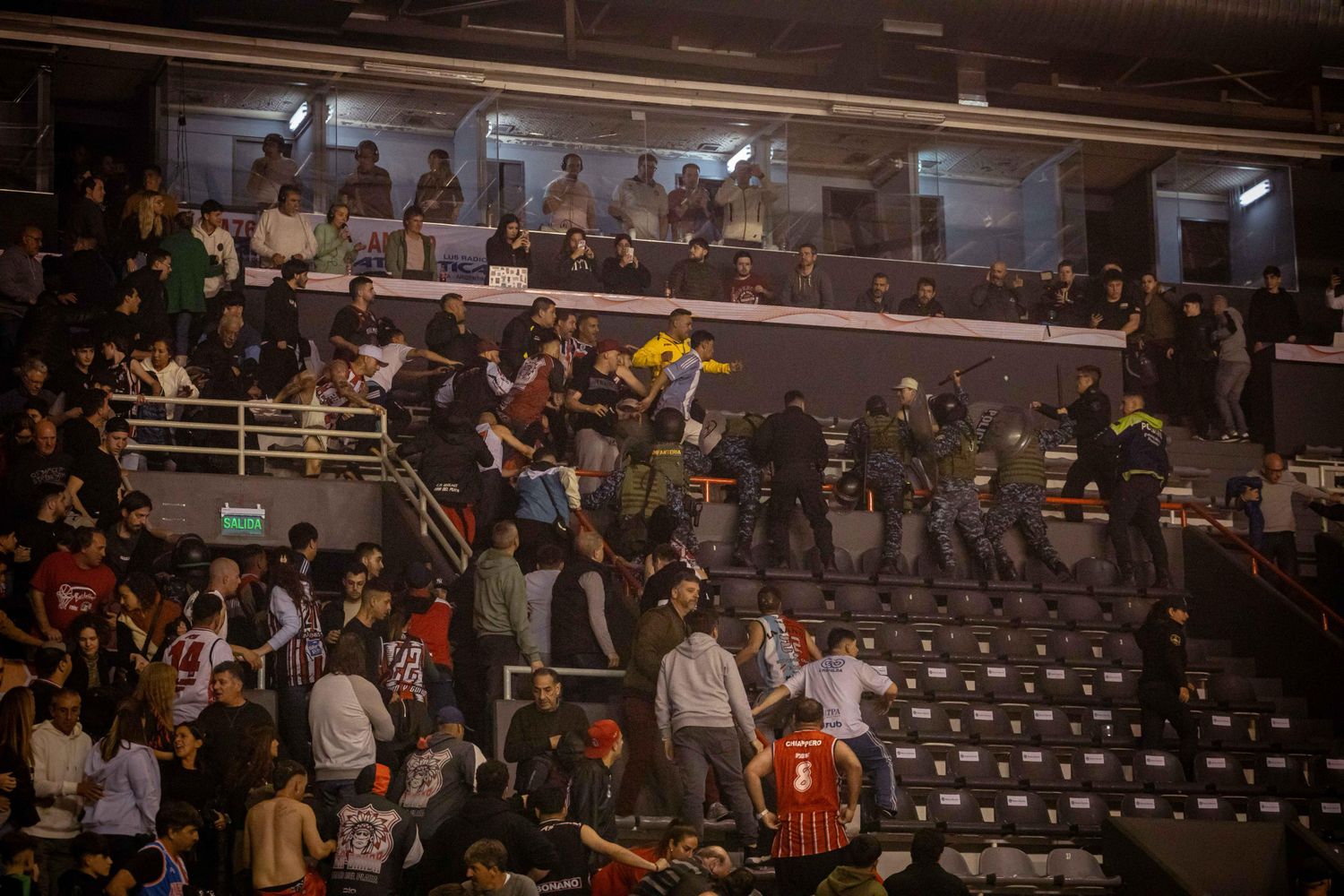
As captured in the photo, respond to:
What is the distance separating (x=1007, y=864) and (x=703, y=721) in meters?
2.47

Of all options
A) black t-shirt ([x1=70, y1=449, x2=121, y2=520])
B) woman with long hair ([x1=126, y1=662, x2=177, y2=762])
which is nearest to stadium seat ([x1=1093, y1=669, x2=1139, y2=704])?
woman with long hair ([x1=126, y1=662, x2=177, y2=762])

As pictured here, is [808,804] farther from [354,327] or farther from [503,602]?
[354,327]

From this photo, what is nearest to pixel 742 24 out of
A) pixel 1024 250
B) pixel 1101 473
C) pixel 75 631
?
pixel 1024 250

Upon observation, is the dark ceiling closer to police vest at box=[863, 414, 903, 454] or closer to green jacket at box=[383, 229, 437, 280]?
green jacket at box=[383, 229, 437, 280]

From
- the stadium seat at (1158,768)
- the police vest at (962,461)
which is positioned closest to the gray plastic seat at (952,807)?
the stadium seat at (1158,768)

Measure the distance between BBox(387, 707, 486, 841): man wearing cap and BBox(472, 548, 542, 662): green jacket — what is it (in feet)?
6.09

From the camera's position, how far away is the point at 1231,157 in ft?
78.1

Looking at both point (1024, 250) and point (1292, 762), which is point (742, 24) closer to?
point (1024, 250)

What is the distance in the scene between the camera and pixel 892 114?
73.4 feet

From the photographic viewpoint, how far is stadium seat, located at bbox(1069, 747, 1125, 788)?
13.0m

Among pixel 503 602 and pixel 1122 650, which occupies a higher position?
pixel 503 602

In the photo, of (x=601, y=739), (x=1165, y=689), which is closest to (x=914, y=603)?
(x=1165, y=689)

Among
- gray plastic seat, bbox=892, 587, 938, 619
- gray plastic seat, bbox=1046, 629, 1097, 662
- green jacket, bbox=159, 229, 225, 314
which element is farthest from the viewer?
green jacket, bbox=159, 229, 225, 314

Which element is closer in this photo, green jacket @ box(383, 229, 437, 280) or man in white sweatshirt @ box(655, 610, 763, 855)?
man in white sweatshirt @ box(655, 610, 763, 855)
